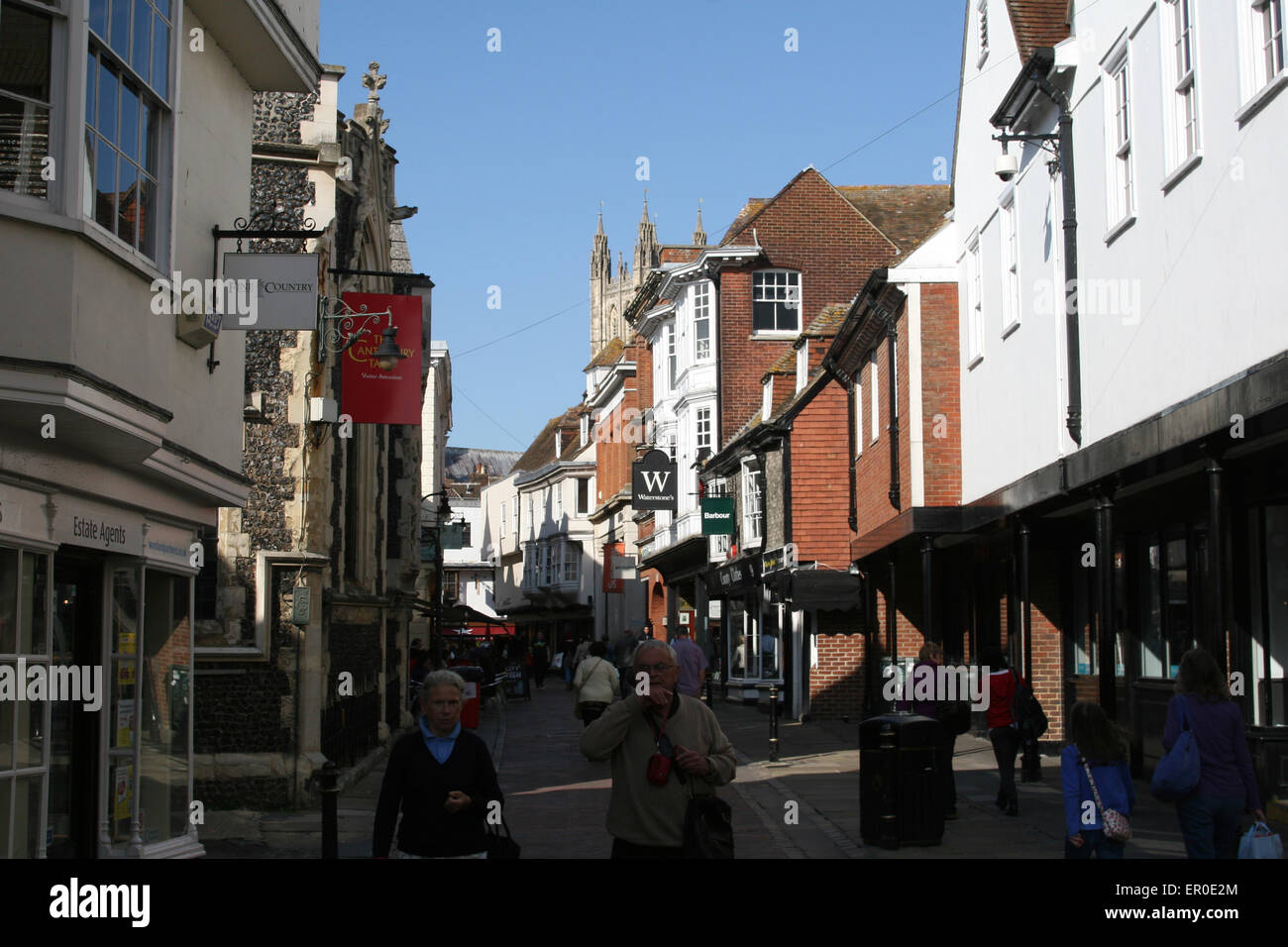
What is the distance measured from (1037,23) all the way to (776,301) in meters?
21.5

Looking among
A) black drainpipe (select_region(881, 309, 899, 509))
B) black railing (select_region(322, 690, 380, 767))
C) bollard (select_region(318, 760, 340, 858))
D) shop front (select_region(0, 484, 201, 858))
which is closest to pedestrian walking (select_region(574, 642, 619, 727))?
black railing (select_region(322, 690, 380, 767))

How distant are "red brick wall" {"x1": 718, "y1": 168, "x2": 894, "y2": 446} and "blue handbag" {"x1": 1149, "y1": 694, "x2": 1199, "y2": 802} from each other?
30.6 meters

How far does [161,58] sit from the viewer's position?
10320 millimetres

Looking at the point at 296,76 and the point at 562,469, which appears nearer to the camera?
the point at 296,76

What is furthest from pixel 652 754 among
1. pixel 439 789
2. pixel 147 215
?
pixel 147 215

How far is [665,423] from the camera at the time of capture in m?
45.9

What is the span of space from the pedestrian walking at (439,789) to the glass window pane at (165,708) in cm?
486

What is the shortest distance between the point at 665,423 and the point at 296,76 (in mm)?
33082

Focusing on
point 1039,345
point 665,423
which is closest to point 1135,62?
point 1039,345

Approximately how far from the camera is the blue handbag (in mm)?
8289

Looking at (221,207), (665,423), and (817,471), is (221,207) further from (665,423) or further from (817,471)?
(665,423)
